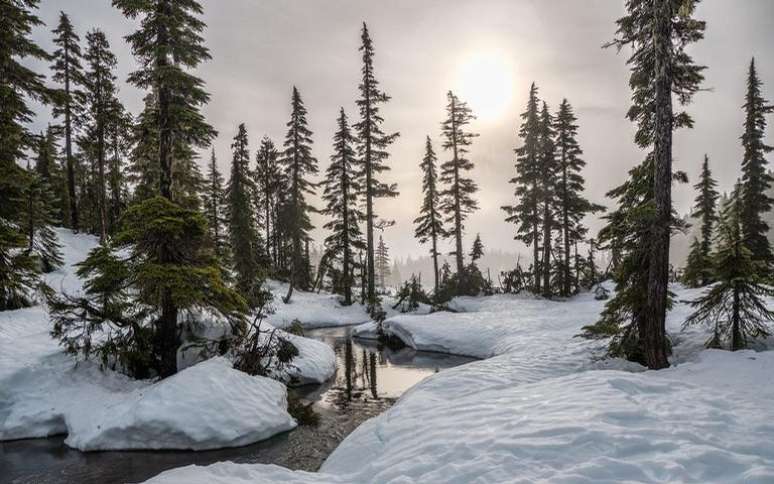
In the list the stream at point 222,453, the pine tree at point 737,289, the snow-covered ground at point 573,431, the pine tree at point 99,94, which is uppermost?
the pine tree at point 99,94

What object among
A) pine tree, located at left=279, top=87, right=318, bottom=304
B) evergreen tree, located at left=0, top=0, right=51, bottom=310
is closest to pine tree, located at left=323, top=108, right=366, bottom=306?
pine tree, located at left=279, top=87, right=318, bottom=304

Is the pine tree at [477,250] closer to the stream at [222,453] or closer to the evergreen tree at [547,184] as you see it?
the evergreen tree at [547,184]

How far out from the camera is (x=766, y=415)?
5.67 meters

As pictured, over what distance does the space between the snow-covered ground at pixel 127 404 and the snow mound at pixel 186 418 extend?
0.02 m

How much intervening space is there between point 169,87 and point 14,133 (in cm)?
399

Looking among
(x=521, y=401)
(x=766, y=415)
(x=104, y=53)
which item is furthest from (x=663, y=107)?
(x=104, y=53)

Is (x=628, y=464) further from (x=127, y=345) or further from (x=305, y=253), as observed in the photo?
(x=305, y=253)

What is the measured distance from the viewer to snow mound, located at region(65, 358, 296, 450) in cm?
832

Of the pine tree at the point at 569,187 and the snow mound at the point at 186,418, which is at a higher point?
the pine tree at the point at 569,187

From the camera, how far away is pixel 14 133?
9.98 m

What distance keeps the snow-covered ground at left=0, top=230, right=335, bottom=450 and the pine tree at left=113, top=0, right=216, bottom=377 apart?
172 centimetres

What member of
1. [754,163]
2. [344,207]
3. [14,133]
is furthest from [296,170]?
[754,163]

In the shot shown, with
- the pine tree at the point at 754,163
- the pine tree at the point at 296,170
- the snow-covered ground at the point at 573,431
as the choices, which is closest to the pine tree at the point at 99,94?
the pine tree at the point at 296,170

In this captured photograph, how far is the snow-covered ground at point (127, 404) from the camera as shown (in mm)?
8367
